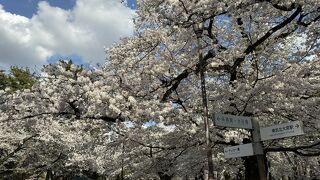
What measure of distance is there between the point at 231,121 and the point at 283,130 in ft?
3.30

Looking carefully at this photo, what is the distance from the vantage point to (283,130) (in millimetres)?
7160

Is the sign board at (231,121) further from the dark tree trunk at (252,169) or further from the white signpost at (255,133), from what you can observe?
the dark tree trunk at (252,169)

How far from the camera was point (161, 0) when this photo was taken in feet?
34.8

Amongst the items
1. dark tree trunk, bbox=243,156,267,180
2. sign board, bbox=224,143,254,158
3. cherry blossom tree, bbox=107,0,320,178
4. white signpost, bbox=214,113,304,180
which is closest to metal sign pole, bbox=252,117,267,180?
white signpost, bbox=214,113,304,180

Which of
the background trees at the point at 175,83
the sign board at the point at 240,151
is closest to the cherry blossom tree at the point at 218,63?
the background trees at the point at 175,83

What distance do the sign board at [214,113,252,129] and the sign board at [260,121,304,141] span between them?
0.33m

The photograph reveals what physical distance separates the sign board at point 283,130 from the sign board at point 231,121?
1.07 ft

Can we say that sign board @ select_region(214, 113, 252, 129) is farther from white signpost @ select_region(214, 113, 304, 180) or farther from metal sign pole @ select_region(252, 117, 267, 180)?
metal sign pole @ select_region(252, 117, 267, 180)

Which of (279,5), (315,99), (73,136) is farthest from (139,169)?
(279,5)

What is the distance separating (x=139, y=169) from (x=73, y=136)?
5.66m

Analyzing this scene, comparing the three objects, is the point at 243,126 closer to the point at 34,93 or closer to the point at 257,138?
the point at 257,138

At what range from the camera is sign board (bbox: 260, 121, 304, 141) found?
691cm

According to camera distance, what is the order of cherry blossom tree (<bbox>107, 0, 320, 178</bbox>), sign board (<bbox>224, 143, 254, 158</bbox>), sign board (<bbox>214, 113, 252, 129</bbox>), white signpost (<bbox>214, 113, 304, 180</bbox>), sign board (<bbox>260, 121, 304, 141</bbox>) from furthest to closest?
cherry blossom tree (<bbox>107, 0, 320, 178</bbox>) → sign board (<bbox>224, 143, 254, 158</bbox>) → sign board (<bbox>214, 113, 252, 129</bbox>) → white signpost (<bbox>214, 113, 304, 180</bbox>) → sign board (<bbox>260, 121, 304, 141</bbox>)

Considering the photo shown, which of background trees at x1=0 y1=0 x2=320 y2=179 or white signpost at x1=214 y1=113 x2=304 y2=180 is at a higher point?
background trees at x1=0 y1=0 x2=320 y2=179
